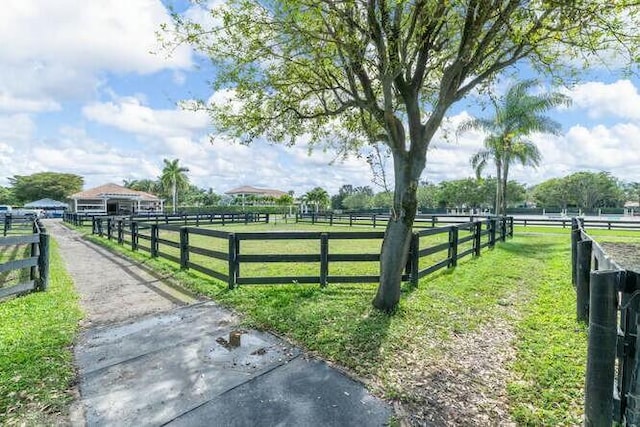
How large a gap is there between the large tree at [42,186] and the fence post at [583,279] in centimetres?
7479

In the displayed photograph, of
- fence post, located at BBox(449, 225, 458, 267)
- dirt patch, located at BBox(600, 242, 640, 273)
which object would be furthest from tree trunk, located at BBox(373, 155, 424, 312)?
fence post, located at BBox(449, 225, 458, 267)

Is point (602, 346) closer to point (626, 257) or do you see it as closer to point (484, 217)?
point (626, 257)

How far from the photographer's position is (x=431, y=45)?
4719 millimetres

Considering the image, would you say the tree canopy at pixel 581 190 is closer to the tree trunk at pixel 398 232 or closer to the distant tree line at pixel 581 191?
the distant tree line at pixel 581 191

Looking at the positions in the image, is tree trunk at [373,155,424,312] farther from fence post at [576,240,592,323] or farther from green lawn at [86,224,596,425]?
fence post at [576,240,592,323]

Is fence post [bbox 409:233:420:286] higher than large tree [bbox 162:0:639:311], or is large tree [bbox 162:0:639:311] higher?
large tree [bbox 162:0:639:311]

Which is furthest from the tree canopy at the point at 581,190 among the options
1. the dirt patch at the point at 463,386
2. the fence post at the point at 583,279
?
the dirt patch at the point at 463,386

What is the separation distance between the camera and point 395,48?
14.1ft

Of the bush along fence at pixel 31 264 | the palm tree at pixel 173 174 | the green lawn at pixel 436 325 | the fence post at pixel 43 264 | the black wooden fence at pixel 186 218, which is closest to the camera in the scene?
the green lawn at pixel 436 325

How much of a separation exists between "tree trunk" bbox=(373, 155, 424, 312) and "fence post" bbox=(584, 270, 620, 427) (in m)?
2.84

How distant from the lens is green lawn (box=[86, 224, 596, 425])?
10.2 feet

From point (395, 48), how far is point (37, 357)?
216 inches

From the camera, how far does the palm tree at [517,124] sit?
17.2m

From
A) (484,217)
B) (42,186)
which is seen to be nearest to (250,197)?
(42,186)
